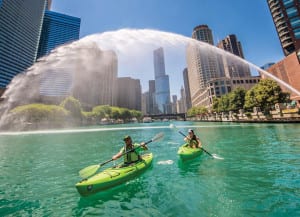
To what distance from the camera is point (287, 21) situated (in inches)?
2798

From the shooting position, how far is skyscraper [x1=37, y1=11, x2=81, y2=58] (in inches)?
4988

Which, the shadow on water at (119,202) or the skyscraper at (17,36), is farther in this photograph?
the skyscraper at (17,36)

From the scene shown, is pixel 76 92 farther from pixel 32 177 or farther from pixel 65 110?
pixel 32 177

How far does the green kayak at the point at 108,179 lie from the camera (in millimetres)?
6238

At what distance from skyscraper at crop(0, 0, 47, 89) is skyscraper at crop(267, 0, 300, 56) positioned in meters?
151

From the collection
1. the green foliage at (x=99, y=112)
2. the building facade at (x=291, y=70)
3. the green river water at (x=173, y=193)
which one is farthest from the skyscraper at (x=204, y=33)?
the green river water at (x=173, y=193)

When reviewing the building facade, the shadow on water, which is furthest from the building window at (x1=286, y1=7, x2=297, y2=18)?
the shadow on water

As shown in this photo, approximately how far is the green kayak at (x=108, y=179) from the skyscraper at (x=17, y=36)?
12405cm

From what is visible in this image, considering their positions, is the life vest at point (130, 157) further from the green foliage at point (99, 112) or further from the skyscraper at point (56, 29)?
the skyscraper at point (56, 29)

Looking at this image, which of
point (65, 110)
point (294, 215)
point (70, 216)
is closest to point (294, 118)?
point (294, 215)

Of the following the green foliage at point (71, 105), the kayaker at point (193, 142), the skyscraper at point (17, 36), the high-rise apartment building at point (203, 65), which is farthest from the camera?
the high-rise apartment building at point (203, 65)

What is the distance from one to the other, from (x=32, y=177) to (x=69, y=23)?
152 metres

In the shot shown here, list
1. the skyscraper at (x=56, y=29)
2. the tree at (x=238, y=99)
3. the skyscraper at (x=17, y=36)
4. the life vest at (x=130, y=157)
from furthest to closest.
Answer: the skyscraper at (x=56, y=29) → the skyscraper at (x=17, y=36) → the tree at (x=238, y=99) → the life vest at (x=130, y=157)

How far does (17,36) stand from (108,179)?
150 m
